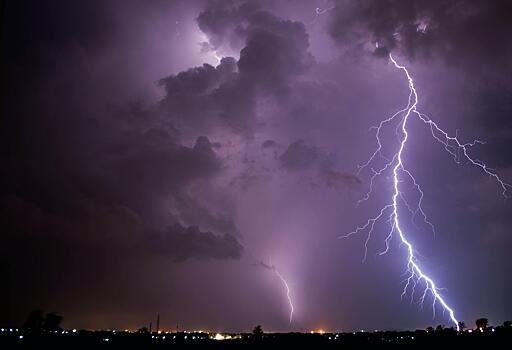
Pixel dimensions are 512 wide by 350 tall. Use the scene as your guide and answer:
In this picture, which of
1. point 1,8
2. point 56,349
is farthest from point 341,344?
point 1,8

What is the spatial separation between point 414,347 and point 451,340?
12.5 feet

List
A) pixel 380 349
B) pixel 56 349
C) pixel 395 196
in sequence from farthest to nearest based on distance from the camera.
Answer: pixel 380 349 < pixel 56 349 < pixel 395 196

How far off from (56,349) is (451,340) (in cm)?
2961

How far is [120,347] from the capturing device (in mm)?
35594

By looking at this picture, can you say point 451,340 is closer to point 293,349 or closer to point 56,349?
point 293,349

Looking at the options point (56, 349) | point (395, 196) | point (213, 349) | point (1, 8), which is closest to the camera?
point (1, 8)

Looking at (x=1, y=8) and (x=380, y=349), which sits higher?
(x=1, y=8)

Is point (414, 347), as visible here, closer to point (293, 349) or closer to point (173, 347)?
point (293, 349)

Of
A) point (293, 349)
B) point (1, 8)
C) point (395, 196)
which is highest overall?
point (395, 196)

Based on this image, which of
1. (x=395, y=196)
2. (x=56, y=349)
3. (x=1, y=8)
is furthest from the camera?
(x=56, y=349)

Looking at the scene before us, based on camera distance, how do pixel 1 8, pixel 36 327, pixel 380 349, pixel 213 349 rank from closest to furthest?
pixel 1 8 < pixel 380 349 < pixel 213 349 < pixel 36 327

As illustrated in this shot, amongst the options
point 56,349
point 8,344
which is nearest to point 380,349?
point 56,349

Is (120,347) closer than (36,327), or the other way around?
Answer: (120,347)

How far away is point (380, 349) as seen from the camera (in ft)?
115
